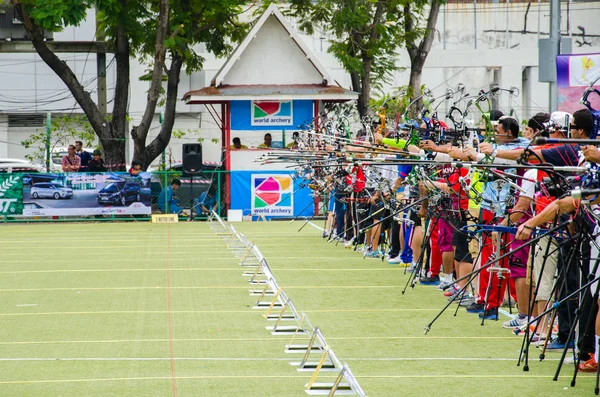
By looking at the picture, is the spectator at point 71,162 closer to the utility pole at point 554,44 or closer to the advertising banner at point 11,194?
the advertising banner at point 11,194

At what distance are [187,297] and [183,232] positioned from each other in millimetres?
9686

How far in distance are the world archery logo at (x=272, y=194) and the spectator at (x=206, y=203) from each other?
98 cm

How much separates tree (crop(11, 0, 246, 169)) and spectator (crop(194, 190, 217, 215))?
277 cm

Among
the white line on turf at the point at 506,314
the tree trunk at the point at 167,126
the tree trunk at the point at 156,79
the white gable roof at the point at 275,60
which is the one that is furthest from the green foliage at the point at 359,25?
the white line on turf at the point at 506,314

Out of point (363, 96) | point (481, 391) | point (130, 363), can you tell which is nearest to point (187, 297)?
point (130, 363)

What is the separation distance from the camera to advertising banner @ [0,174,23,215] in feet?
78.2

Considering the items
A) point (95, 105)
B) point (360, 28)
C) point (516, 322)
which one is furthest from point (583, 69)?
point (95, 105)

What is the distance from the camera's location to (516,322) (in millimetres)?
9797

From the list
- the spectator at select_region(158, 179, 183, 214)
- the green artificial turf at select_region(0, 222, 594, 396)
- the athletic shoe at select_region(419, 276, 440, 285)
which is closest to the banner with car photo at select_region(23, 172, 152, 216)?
the spectator at select_region(158, 179, 183, 214)

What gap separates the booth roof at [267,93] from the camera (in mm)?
25234

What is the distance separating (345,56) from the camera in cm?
2758

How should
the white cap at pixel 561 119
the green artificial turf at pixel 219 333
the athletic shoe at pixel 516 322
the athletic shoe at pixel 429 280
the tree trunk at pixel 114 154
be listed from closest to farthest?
the green artificial turf at pixel 219 333, the white cap at pixel 561 119, the athletic shoe at pixel 516 322, the athletic shoe at pixel 429 280, the tree trunk at pixel 114 154

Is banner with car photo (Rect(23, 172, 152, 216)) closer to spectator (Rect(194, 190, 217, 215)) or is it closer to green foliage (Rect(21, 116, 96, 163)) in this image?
spectator (Rect(194, 190, 217, 215))

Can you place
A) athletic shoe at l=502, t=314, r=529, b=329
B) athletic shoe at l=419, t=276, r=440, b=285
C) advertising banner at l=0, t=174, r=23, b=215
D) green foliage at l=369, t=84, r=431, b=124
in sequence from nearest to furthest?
athletic shoe at l=502, t=314, r=529, b=329 → athletic shoe at l=419, t=276, r=440, b=285 → green foliage at l=369, t=84, r=431, b=124 → advertising banner at l=0, t=174, r=23, b=215
